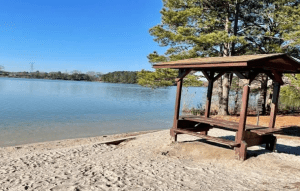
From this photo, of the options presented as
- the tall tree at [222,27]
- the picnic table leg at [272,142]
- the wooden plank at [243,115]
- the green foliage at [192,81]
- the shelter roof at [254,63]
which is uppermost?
the tall tree at [222,27]

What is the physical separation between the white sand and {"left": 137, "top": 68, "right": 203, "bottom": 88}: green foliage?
21.6ft

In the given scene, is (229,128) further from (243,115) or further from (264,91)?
(264,91)

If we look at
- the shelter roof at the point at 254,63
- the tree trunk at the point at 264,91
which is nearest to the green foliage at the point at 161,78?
the tree trunk at the point at 264,91

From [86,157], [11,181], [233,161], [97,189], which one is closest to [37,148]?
[86,157]

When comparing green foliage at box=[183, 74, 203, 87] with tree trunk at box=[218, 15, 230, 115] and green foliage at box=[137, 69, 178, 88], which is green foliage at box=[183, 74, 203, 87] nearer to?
green foliage at box=[137, 69, 178, 88]

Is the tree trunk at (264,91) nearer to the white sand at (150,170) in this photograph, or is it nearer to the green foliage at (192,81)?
the green foliage at (192,81)

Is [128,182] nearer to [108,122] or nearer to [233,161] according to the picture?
[233,161]

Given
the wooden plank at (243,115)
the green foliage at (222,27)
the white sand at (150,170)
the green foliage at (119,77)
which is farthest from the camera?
the green foliage at (119,77)

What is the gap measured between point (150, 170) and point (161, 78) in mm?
9066

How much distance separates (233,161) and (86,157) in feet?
12.3

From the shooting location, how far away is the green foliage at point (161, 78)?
13234 millimetres

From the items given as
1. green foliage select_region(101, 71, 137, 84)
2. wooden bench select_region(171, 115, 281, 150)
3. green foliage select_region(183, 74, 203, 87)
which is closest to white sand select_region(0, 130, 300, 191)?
wooden bench select_region(171, 115, 281, 150)

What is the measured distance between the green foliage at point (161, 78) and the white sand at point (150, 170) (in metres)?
6.59

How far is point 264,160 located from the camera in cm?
584
